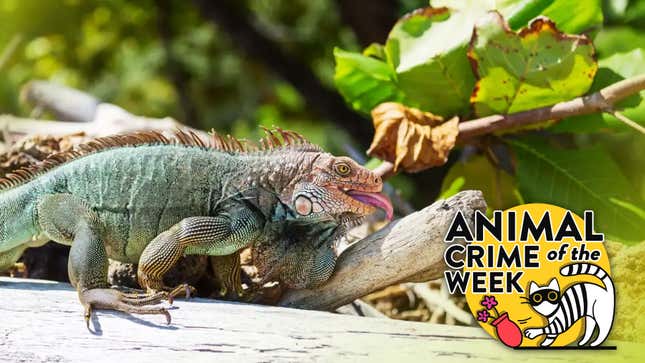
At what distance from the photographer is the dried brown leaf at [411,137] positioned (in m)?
1.24

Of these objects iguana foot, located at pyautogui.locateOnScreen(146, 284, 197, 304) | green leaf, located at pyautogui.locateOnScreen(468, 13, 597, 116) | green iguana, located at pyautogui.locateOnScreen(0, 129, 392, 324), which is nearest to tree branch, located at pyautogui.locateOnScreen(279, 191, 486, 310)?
green iguana, located at pyautogui.locateOnScreen(0, 129, 392, 324)

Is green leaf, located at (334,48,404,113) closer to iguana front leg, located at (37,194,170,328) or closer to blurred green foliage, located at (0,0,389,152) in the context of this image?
iguana front leg, located at (37,194,170,328)

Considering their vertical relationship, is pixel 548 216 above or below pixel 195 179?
below

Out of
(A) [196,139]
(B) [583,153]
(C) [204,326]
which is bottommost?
(B) [583,153]

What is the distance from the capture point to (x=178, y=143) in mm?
1128

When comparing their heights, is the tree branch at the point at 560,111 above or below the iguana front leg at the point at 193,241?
below

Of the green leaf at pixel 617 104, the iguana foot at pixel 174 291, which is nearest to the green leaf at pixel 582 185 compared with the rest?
the green leaf at pixel 617 104

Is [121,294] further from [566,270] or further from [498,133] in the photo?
[498,133]

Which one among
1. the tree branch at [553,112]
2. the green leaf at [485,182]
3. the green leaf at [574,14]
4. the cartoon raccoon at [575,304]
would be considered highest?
the green leaf at [574,14]

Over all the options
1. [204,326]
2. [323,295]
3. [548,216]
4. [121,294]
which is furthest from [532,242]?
[121,294]

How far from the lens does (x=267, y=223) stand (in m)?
1.08

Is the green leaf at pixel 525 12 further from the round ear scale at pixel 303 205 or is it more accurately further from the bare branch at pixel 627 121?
the round ear scale at pixel 303 205

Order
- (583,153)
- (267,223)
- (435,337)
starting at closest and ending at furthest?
(435,337)
(267,223)
(583,153)

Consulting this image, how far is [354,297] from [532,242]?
253 millimetres
